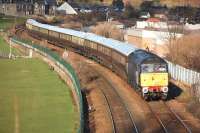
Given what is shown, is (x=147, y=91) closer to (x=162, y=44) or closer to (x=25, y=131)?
(x=25, y=131)

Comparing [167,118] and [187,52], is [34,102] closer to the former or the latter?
[167,118]

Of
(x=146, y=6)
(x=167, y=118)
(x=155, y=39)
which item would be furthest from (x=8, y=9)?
(x=167, y=118)

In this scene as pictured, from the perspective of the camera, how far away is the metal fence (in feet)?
125

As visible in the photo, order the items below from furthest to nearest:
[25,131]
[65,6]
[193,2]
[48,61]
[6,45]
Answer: [65,6], [193,2], [6,45], [48,61], [25,131]

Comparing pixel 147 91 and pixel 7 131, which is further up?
pixel 147 91

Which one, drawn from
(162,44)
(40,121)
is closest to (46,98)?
(40,121)

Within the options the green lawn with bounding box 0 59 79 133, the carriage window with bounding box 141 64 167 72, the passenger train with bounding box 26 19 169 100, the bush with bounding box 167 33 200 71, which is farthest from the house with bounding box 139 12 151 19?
the carriage window with bounding box 141 64 167 72

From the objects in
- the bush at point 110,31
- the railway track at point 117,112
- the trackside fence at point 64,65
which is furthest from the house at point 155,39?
the railway track at point 117,112

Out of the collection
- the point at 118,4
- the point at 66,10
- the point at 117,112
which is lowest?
the point at 117,112

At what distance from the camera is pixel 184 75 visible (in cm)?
4116

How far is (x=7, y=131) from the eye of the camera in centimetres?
3117

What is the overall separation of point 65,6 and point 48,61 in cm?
11259

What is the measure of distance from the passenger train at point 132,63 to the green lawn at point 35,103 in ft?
14.9

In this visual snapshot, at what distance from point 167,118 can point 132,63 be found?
21.8 feet
